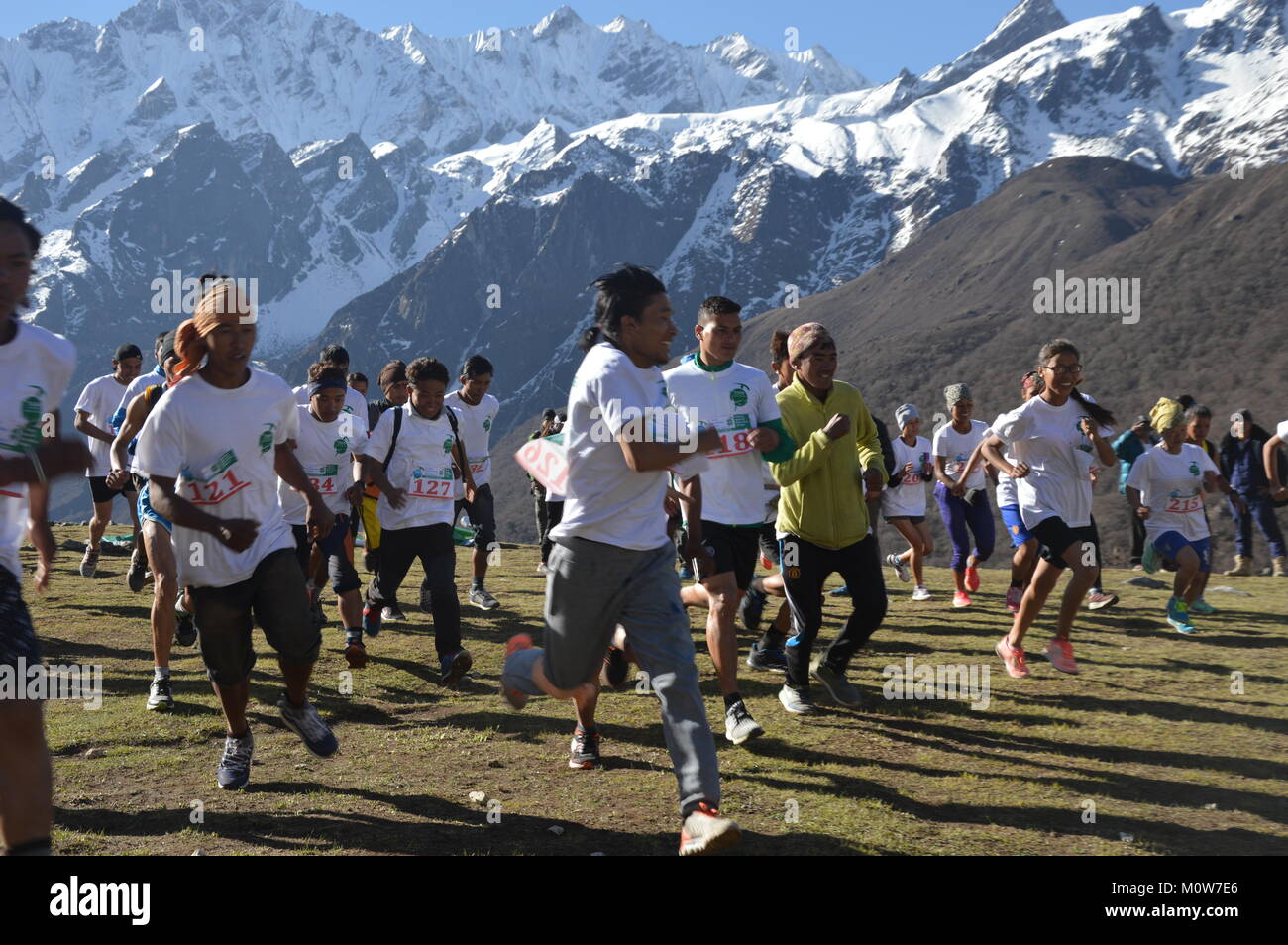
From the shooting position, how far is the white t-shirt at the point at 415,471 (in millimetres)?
7742

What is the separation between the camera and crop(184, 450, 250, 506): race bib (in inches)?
201

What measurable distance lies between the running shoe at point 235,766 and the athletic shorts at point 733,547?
8.85 ft

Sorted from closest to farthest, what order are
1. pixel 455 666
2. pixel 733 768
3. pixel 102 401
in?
1. pixel 733 768
2. pixel 455 666
3. pixel 102 401

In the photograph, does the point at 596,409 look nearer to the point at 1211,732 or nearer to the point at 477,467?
the point at 1211,732

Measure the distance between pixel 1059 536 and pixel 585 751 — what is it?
3744 millimetres

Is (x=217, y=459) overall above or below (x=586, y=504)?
above

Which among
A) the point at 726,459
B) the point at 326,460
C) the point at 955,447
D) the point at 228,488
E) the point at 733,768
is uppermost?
the point at 955,447

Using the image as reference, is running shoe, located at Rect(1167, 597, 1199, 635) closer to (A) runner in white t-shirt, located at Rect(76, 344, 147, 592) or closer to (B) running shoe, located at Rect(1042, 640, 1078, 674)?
(B) running shoe, located at Rect(1042, 640, 1078, 674)

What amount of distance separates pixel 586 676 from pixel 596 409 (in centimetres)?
118

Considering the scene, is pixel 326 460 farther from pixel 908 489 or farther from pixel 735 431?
pixel 908 489

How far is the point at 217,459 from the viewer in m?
5.10

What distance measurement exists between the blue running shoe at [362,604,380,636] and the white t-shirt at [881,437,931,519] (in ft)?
18.6

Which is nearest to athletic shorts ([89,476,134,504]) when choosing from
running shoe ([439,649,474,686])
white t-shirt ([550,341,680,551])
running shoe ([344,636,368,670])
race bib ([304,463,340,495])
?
race bib ([304,463,340,495])

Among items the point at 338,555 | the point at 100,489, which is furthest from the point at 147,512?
the point at 100,489
